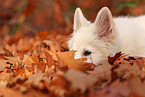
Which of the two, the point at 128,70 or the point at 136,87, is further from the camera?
the point at 128,70

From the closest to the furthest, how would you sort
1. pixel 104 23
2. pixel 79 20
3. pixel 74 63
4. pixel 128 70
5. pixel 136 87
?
pixel 136 87 → pixel 128 70 → pixel 74 63 → pixel 104 23 → pixel 79 20

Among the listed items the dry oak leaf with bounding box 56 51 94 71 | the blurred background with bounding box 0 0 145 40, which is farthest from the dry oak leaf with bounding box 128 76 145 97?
the blurred background with bounding box 0 0 145 40

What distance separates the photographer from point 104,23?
2.68 meters

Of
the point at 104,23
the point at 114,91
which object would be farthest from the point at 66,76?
the point at 104,23

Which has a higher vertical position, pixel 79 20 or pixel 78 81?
pixel 79 20

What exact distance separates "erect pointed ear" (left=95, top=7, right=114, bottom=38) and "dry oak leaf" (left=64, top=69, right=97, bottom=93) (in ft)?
4.48

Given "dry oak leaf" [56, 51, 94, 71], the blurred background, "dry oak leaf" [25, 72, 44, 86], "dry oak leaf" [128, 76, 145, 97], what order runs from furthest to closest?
the blurred background, "dry oak leaf" [56, 51, 94, 71], "dry oak leaf" [25, 72, 44, 86], "dry oak leaf" [128, 76, 145, 97]

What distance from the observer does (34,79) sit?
1.82 meters

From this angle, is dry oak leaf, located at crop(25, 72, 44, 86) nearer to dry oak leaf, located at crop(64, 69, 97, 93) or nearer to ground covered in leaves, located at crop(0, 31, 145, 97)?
ground covered in leaves, located at crop(0, 31, 145, 97)

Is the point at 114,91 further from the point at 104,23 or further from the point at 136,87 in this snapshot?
the point at 104,23

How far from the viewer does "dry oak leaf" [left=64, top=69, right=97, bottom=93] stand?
1347 mm

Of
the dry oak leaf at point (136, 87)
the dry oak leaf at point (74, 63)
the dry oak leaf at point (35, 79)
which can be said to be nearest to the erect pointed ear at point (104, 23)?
the dry oak leaf at point (74, 63)

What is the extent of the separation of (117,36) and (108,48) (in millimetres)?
251

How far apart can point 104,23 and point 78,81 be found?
152 centimetres
